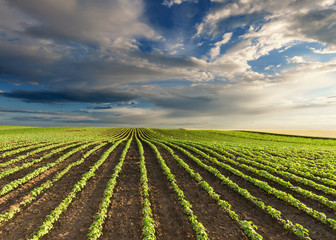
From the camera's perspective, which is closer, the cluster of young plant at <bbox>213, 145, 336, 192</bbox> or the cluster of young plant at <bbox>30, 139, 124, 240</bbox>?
the cluster of young plant at <bbox>30, 139, 124, 240</bbox>

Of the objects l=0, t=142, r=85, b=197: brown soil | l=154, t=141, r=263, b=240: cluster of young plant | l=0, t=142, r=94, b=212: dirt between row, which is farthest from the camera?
l=0, t=142, r=85, b=197: brown soil

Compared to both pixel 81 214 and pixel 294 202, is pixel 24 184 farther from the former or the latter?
pixel 294 202

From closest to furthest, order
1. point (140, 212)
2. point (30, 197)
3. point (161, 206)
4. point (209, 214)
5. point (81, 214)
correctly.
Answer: point (81, 214)
point (209, 214)
point (140, 212)
point (161, 206)
point (30, 197)

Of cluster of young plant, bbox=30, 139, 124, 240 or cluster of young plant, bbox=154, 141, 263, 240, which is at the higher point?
cluster of young plant, bbox=154, 141, 263, 240

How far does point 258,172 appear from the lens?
1645cm

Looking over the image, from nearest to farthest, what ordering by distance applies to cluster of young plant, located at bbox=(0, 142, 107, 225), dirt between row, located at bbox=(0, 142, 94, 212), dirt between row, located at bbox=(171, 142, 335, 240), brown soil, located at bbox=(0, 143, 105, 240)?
brown soil, located at bbox=(0, 143, 105, 240), dirt between row, located at bbox=(171, 142, 335, 240), cluster of young plant, located at bbox=(0, 142, 107, 225), dirt between row, located at bbox=(0, 142, 94, 212)

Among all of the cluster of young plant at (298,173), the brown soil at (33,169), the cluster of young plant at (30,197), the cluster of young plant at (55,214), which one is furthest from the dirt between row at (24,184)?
the cluster of young plant at (298,173)

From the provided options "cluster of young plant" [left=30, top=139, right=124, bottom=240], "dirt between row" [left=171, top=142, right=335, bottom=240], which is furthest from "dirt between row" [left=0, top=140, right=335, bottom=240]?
"cluster of young plant" [left=30, top=139, right=124, bottom=240]

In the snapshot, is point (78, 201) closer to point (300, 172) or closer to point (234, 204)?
point (234, 204)

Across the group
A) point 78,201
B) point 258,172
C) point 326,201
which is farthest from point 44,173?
point 326,201

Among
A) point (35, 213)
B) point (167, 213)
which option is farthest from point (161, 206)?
point (35, 213)

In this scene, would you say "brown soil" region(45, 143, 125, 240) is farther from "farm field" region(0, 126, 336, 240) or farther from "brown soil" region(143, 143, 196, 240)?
"brown soil" region(143, 143, 196, 240)

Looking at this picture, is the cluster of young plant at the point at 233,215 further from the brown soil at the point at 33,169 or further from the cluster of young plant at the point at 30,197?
the brown soil at the point at 33,169

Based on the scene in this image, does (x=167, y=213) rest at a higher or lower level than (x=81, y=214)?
higher
